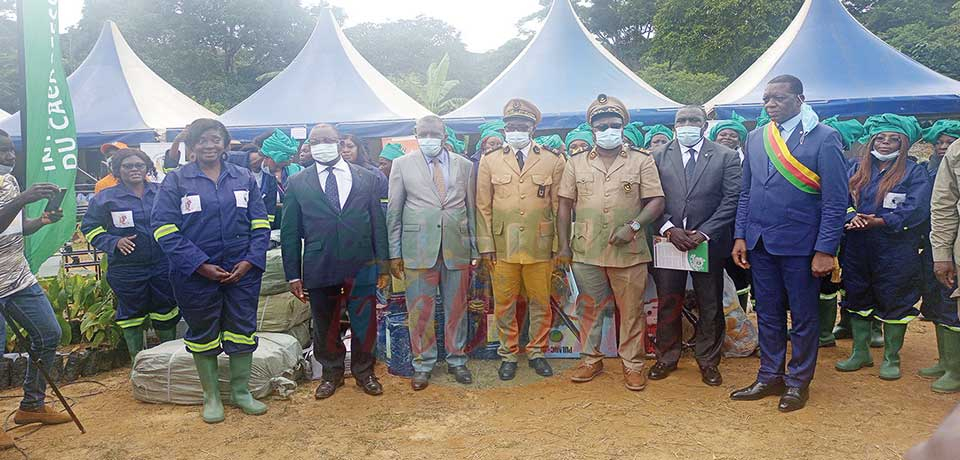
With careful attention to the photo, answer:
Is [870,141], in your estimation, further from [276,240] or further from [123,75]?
[123,75]

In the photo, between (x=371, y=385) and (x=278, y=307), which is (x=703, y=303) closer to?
(x=371, y=385)

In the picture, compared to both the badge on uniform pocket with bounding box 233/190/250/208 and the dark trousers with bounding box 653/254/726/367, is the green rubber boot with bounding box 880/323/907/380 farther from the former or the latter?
the badge on uniform pocket with bounding box 233/190/250/208

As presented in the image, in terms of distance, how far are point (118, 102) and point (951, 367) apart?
1505cm

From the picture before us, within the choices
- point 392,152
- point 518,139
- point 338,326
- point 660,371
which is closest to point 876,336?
point 660,371

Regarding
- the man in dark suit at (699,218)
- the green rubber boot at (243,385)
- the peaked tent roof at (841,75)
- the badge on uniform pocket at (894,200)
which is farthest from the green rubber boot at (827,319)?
the peaked tent roof at (841,75)

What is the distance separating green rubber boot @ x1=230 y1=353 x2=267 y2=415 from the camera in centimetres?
429

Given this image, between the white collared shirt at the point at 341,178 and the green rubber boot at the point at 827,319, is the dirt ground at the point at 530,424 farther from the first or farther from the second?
the white collared shirt at the point at 341,178

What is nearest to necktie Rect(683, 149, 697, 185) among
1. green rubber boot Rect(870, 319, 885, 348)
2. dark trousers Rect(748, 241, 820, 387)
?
dark trousers Rect(748, 241, 820, 387)

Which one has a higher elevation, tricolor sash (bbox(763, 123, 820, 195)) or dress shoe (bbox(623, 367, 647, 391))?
tricolor sash (bbox(763, 123, 820, 195))

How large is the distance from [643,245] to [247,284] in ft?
8.71

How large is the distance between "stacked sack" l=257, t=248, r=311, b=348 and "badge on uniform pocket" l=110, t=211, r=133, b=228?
105 centimetres

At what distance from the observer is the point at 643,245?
452 cm

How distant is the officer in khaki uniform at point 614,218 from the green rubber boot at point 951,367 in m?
1.99

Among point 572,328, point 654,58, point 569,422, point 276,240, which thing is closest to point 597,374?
point 572,328
